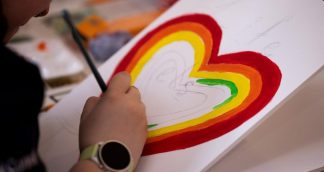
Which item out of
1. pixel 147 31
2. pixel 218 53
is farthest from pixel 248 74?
pixel 147 31

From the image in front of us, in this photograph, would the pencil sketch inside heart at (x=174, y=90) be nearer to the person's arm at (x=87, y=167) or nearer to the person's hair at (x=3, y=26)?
the person's arm at (x=87, y=167)

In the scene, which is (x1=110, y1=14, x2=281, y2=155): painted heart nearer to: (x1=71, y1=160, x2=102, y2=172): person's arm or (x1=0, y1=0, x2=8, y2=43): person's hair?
(x1=71, y1=160, x2=102, y2=172): person's arm

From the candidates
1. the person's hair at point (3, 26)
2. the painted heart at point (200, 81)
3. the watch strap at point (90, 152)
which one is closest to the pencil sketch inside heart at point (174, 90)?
the painted heart at point (200, 81)

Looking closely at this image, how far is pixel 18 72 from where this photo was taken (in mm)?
496

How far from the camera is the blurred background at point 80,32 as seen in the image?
2.81 ft

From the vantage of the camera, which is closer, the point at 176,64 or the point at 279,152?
the point at 279,152

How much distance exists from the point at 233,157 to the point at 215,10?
0.26 meters

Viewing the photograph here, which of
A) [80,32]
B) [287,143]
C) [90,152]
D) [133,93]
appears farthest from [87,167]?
[80,32]

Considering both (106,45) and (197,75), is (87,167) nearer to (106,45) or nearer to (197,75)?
(197,75)

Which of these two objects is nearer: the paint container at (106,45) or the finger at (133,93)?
the finger at (133,93)

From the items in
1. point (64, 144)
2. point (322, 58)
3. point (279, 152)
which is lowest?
point (64, 144)

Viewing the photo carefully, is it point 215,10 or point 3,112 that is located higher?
point 215,10

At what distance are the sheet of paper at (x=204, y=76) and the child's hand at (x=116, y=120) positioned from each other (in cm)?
3

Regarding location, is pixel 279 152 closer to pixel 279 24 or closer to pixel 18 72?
pixel 279 24
